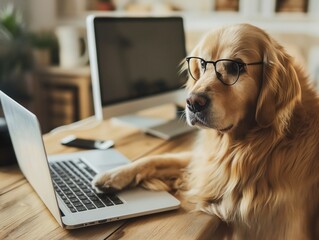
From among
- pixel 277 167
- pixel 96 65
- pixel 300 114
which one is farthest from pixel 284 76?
pixel 96 65

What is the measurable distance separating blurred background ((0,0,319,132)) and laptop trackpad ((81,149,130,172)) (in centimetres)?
177

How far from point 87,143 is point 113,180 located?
1.30 ft

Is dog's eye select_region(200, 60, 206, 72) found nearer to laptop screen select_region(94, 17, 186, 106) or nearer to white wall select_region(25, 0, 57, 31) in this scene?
laptop screen select_region(94, 17, 186, 106)

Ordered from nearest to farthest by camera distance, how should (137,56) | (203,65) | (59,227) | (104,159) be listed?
(59,227)
(203,65)
(104,159)
(137,56)

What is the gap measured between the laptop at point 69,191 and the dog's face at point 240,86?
0.77 ft

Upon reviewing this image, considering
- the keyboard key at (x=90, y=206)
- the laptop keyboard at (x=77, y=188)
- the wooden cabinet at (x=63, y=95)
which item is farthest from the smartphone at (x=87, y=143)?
the wooden cabinet at (x=63, y=95)

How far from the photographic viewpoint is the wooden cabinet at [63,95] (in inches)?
118

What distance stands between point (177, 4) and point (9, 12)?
1255 millimetres

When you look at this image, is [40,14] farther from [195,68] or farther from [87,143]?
[195,68]

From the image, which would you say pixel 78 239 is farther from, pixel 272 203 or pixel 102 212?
pixel 272 203

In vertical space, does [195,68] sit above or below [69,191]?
above

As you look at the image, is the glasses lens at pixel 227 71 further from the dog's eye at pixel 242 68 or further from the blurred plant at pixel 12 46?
the blurred plant at pixel 12 46

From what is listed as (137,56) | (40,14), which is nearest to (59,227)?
(137,56)

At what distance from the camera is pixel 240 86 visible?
970mm
